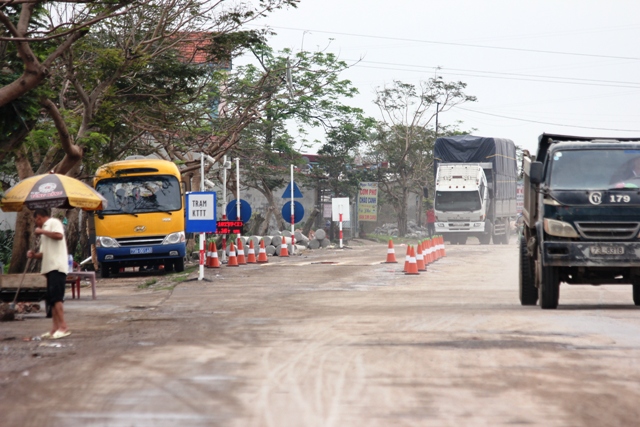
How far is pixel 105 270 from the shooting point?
2512cm

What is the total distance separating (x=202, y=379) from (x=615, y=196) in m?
7.62

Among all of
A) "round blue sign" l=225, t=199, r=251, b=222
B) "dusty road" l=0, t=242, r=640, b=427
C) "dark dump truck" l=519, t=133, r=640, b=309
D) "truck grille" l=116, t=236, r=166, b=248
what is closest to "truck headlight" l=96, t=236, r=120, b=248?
"truck grille" l=116, t=236, r=166, b=248

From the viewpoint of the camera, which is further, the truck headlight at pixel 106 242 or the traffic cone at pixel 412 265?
the truck headlight at pixel 106 242

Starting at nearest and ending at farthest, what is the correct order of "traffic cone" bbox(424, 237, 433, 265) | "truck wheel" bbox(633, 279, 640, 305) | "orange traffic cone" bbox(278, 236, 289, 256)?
"truck wheel" bbox(633, 279, 640, 305) < "traffic cone" bbox(424, 237, 433, 265) < "orange traffic cone" bbox(278, 236, 289, 256)

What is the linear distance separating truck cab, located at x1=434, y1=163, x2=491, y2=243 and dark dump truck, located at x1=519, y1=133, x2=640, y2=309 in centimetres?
2866

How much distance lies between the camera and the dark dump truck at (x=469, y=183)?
43.1 m

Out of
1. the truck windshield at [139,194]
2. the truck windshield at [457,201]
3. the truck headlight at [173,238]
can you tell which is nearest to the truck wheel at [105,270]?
the truck windshield at [139,194]

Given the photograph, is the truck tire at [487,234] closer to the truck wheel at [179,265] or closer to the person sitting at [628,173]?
the truck wheel at [179,265]

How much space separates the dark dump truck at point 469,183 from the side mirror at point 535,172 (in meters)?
29.6

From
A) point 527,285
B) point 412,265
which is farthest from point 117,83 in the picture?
point 527,285

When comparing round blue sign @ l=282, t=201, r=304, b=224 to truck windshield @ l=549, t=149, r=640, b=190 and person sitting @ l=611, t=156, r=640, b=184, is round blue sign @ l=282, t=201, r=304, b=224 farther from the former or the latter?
person sitting @ l=611, t=156, r=640, b=184

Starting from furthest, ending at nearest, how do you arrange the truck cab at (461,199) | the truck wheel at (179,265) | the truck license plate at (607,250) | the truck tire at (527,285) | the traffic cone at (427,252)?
the truck cab at (461,199), the traffic cone at (427,252), the truck wheel at (179,265), the truck tire at (527,285), the truck license plate at (607,250)

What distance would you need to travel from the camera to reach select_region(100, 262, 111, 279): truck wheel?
980 inches

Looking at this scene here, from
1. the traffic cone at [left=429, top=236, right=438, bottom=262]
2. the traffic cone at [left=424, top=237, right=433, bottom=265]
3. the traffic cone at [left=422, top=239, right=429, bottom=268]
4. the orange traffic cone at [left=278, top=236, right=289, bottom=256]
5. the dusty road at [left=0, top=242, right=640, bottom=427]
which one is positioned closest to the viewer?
the dusty road at [left=0, top=242, right=640, bottom=427]
